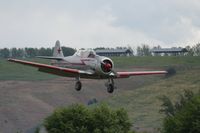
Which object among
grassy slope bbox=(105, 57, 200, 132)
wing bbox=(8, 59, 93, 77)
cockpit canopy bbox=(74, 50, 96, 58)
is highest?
cockpit canopy bbox=(74, 50, 96, 58)

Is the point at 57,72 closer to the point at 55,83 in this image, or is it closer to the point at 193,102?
the point at 193,102

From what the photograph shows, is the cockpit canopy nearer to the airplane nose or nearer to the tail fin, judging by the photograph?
the airplane nose

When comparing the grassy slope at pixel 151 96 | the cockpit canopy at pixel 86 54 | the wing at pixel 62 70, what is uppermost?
the cockpit canopy at pixel 86 54

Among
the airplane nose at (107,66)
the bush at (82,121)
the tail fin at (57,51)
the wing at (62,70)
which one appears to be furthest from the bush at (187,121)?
the wing at (62,70)

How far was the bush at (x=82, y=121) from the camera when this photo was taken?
103 m

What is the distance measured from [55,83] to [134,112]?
3775cm

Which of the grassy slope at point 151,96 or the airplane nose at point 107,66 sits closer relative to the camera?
the airplane nose at point 107,66

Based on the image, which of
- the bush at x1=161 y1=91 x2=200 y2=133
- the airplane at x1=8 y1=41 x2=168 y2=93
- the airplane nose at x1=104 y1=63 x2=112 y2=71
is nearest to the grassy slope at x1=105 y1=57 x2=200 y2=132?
the bush at x1=161 y1=91 x2=200 y2=133

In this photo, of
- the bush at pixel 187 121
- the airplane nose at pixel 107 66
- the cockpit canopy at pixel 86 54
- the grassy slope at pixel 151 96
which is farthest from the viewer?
the grassy slope at pixel 151 96

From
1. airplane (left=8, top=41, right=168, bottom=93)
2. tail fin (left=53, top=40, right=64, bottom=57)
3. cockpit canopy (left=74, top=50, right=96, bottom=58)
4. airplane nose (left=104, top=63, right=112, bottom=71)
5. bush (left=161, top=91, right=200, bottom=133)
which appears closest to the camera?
airplane (left=8, top=41, right=168, bottom=93)

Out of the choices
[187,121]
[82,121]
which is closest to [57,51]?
[187,121]

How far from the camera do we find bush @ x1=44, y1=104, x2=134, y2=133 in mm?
102688

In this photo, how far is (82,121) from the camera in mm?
103812

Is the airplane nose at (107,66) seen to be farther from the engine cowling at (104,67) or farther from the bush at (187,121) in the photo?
the bush at (187,121)
